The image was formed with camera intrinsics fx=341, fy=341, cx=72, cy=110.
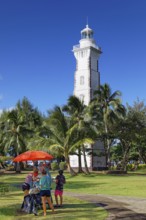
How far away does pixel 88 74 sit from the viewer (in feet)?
171

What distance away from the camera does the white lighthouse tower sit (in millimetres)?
51922

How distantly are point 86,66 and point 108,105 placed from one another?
461 inches

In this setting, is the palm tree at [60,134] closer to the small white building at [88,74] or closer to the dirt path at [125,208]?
the small white building at [88,74]

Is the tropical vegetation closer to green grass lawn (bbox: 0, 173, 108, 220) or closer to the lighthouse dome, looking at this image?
the lighthouse dome

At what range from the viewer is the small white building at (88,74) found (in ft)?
168

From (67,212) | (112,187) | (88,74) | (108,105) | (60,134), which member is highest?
(88,74)

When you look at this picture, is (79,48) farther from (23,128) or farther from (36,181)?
(36,181)

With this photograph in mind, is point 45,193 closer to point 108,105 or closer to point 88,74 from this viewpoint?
point 108,105

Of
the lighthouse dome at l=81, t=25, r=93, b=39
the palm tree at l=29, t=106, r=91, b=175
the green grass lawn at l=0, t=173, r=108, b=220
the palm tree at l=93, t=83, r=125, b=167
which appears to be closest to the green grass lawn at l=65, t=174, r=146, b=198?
the green grass lawn at l=0, t=173, r=108, b=220

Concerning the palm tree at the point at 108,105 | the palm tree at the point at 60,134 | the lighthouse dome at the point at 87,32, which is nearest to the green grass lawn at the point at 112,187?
the palm tree at the point at 60,134

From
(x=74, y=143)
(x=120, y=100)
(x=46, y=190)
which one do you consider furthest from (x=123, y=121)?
(x=46, y=190)

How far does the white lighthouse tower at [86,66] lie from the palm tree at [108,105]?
7.18 meters

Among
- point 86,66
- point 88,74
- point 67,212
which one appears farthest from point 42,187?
point 86,66

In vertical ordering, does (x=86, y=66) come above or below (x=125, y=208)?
above
